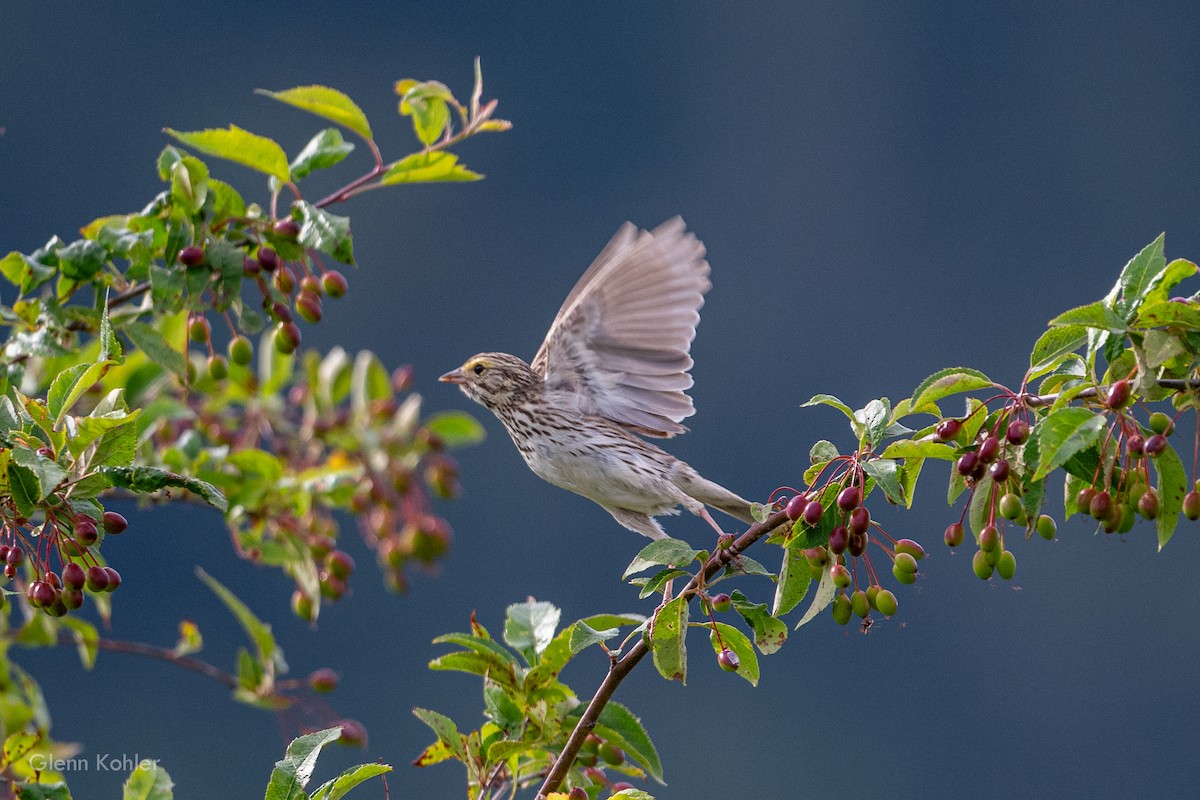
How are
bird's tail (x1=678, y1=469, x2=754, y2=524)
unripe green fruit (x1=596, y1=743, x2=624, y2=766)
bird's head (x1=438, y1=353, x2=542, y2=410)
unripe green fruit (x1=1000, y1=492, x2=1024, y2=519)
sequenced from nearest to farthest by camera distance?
unripe green fruit (x1=1000, y1=492, x2=1024, y2=519)
unripe green fruit (x1=596, y1=743, x2=624, y2=766)
bird's tail (x1=678, y1=469, x2=754, y2=524)
bird's head (x1=438, y1=353, x2=542, y2=410)

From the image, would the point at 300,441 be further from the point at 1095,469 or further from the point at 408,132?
the point at 408,132

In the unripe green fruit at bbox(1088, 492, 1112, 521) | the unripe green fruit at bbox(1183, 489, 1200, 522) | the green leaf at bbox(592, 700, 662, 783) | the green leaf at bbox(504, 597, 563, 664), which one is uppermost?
the unripe green fruit at bbox(1183, 489, 1200, 522)

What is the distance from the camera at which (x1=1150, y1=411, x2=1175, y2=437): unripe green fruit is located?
1.99 metres

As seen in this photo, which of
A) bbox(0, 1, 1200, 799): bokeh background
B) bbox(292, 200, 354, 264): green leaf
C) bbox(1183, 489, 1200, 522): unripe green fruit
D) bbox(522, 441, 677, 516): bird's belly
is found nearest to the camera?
bbox(1183, 489, 1200, 522): unripe green fruit

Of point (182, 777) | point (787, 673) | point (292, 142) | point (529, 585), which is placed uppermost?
point (292, 142)

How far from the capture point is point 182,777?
21.5 meters

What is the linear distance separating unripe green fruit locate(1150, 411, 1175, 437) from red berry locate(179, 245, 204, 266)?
165cm

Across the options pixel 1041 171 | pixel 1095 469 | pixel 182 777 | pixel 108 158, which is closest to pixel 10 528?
pixel 1095 469

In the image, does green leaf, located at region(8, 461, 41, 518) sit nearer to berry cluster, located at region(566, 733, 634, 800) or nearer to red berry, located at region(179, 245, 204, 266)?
red berry, located at region(179, 245, 204, 266)

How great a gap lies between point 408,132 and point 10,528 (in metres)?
27.1

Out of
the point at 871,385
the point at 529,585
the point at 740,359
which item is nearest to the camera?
the point at 871,385

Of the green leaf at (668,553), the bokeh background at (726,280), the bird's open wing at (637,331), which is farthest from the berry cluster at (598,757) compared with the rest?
the bokeh background at (726,280)

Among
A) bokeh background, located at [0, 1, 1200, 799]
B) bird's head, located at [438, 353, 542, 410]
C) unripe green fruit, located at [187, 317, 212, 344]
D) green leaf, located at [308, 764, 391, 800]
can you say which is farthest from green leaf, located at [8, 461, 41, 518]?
bokeh background, located at [0, 1, 1200, 799]

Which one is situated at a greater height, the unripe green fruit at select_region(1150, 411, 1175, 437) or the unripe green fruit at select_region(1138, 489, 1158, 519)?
the unripe green fruit at select_region(1150, 411, 1175, 437)
